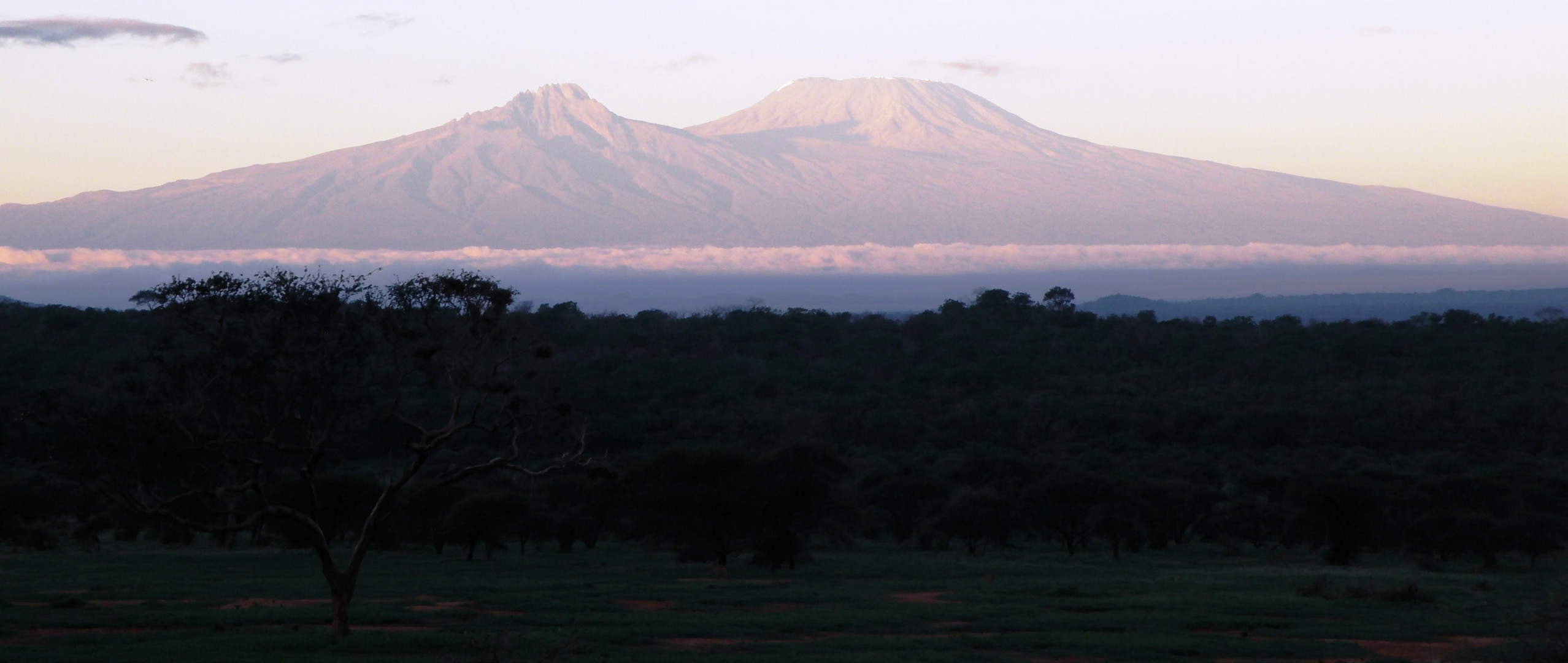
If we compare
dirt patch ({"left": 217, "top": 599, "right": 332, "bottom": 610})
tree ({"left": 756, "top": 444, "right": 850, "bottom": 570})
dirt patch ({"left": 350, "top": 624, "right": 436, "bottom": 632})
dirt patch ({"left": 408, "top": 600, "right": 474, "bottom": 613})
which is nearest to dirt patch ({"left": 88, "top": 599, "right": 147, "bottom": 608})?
dirt patch ({"left": 217, "top": 599, "right": 332, "bottom": 610})

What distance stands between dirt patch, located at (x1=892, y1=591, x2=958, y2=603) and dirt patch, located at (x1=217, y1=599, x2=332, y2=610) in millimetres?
9525

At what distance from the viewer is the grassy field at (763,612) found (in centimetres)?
1617

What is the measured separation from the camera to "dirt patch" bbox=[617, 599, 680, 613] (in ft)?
72.5

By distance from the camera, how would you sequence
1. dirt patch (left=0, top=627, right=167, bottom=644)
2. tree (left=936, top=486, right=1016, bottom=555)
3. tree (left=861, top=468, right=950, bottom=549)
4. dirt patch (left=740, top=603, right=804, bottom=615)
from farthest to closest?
1. tree (left=861, top=468, right=950, bottom=549)
2. tree (left=936, top=486, right=1016, bottom=555)
3. dirt patch (left=740, top=603, right=804, bottom=615)
4. dirt patch (left=0, top=627, right=167, bottom=644)

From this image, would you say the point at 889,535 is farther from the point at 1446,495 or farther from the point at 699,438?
the point at 1446,495

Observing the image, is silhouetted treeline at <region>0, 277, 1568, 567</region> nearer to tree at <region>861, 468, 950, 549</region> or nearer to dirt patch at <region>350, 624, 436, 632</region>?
tree at <region>861, 468, 950, 549</region>

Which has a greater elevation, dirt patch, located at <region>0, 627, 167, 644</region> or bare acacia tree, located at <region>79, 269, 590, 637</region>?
bare acacia tree, located at <region>79, 269, 590, 637</region>

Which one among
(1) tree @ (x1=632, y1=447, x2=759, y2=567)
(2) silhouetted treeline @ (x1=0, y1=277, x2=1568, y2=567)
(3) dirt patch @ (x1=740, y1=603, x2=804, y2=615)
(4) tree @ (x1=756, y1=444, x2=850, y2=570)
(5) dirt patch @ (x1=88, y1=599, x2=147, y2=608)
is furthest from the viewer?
(2) silhouetted treeline @ (x1=0, y1=277, x2=1568, y2=567)

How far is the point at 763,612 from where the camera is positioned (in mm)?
21609

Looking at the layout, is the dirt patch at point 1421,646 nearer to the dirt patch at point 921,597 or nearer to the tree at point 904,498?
the dirt patch at point 921,597

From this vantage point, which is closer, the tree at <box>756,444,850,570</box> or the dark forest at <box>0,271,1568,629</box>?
the dark forest at <box>0,271,1568,629</box>

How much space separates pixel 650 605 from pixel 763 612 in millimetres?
2287

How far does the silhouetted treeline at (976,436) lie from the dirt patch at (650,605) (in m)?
2.49

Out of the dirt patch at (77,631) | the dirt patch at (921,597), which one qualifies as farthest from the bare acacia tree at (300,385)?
the dirt patch at (921,597)
